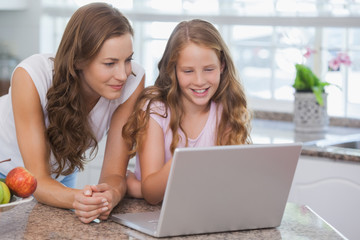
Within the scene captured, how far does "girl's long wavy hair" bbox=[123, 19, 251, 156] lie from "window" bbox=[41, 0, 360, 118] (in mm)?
1455

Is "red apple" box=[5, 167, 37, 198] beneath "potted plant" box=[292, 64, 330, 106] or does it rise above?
beneath

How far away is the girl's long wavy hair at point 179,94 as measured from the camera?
1.72 m

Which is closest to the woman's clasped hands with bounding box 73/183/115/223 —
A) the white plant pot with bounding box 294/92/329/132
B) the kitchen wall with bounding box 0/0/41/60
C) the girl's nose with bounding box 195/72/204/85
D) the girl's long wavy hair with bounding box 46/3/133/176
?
the girl's long wavy hair with bounding box 46/3/133/176

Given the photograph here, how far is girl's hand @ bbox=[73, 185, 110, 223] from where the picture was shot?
134 centimetres

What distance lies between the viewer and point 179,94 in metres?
1.82

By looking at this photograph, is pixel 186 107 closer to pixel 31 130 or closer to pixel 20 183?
pixel 31 130

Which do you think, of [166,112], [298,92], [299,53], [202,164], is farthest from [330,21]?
[202,164]

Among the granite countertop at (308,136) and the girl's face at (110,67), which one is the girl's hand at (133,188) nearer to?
the girl's face at (110,67)

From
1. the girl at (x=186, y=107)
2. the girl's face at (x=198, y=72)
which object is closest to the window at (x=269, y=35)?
the girl at (x=186, y=107)

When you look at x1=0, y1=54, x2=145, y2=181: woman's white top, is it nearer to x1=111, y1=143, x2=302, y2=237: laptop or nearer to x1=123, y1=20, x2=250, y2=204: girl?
x1=123, y1=20, x2=250, y2=204: girl

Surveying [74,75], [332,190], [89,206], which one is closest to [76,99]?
[74,75]

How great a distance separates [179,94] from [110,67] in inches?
12.9

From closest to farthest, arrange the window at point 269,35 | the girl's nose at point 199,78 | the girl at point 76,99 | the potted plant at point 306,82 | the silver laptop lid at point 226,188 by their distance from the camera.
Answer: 1. the silver laptop lid at point 226,188
2. the girl at point 76,99
3. the girl's nose at point 199,78
4. the potted plant at point 306,82
5. the window at point 269,35

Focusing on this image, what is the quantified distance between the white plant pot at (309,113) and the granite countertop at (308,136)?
0.14ft
